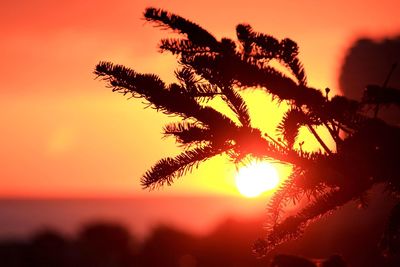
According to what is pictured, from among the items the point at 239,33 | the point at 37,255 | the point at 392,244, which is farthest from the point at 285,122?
the point at 37,255

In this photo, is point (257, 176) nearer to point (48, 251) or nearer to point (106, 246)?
point (48, 251)

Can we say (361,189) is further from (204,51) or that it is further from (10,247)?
(10,247)

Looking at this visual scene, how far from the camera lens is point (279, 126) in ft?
18.8

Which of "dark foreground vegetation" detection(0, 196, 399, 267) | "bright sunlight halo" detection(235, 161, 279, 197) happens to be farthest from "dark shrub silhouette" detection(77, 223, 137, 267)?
"bright sunlight halo" detection(235, 161, 279, 197)

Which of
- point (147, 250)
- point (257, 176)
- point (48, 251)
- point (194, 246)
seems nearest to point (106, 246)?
point (147, 250)

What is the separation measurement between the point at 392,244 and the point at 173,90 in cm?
187

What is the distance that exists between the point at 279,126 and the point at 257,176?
1.31 feet

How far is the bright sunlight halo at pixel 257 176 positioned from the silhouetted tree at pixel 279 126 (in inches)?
4.8

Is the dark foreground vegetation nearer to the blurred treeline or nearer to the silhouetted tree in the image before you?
the blurred treeline

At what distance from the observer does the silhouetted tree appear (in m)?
5.32

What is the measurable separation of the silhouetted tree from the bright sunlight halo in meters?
0.12

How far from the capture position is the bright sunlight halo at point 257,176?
5.75 metres

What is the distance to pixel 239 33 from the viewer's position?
5801mm

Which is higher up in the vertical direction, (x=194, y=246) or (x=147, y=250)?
(x=194, y=246)
